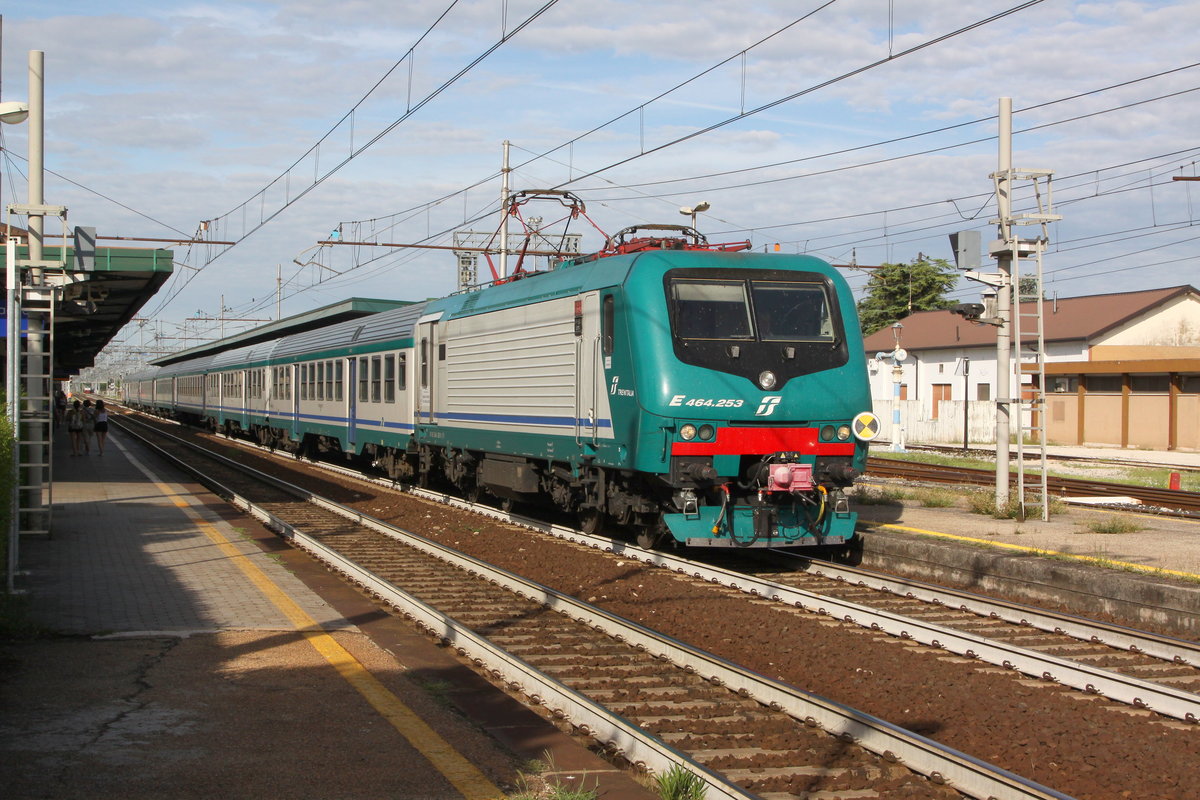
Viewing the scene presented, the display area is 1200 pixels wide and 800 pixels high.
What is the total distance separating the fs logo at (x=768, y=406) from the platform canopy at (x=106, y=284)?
7336mm

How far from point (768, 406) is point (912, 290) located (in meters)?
57.4

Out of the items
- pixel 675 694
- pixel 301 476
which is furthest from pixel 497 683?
pixel 301 476

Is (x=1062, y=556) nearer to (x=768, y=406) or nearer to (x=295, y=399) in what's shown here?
(x=768, y=406)

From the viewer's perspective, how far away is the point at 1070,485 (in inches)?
776

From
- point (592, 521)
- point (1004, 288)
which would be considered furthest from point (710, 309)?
point (1004, 288)

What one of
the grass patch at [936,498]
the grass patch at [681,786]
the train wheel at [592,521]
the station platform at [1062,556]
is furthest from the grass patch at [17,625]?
the grass patch at [936,498]

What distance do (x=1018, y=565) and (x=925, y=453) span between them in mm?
22510

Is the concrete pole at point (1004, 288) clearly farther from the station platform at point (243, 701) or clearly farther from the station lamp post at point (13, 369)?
the station lamp post at point (13, 369)

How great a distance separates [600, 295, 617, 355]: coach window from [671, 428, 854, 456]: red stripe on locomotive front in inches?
61.5

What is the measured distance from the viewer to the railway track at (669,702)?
512 centimetres

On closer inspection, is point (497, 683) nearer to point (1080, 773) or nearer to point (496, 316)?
point (1080, 773)

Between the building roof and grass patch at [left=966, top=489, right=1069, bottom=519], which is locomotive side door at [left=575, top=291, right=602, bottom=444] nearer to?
grass patch at [left=966, top=489, right=1069, bottom=519]

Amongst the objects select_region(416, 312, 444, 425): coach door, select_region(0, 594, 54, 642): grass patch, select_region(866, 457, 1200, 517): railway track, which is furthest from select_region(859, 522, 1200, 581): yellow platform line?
select_region(0, 594, 54, 642): grass patch

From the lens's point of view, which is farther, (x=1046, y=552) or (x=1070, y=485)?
(x=1070, y=485)
